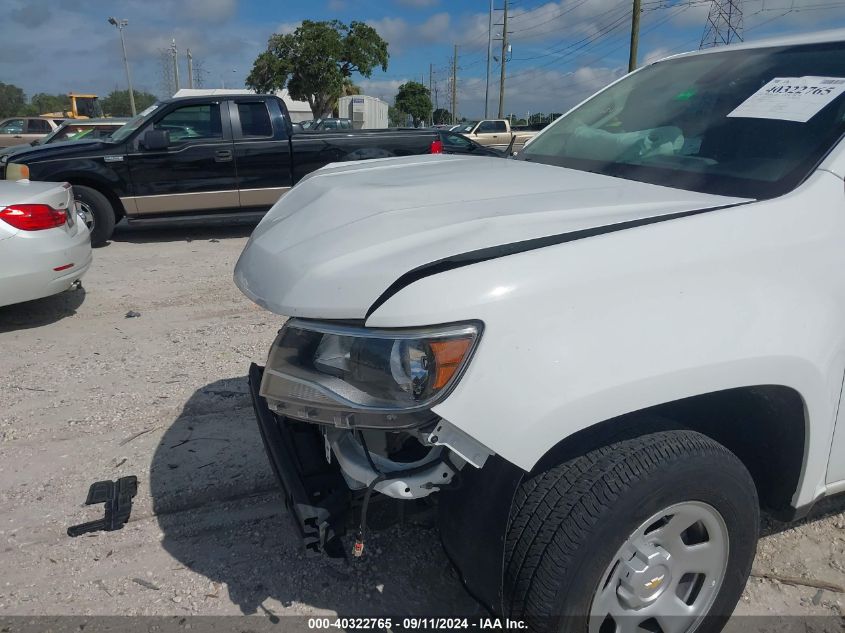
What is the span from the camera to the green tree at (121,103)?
241ft

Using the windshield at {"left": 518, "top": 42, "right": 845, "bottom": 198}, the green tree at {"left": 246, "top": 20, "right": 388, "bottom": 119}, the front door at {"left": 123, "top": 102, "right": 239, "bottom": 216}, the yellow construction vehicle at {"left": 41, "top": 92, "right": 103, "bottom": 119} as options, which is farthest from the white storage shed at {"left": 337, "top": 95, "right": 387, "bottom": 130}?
the windshield at {"left": 518, "top": 42, "right": 845, "bottom": 198}

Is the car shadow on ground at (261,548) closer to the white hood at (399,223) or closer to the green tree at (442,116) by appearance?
the white hood at (399,223)

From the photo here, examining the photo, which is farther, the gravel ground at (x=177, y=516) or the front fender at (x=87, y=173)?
the front fender at (x=87, y=173)

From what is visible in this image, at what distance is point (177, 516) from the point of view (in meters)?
2.88


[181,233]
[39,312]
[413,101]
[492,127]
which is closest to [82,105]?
[492,127]

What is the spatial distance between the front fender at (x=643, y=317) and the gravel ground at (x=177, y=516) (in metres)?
1.18

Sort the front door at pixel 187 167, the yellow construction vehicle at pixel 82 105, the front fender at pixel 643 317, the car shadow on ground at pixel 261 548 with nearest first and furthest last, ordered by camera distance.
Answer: the front fender at pixel 643 317 < the car shadow on ground at pixel 261 548 < the front door at pixel 187 167 < the yellow construction vehicle at pixel 82 105

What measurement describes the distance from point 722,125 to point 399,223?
1.40 m

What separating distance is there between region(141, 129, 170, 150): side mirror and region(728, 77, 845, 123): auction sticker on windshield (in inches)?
296

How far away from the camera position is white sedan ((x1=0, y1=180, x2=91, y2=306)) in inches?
189

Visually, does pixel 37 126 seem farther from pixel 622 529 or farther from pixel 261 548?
pixel 622 529

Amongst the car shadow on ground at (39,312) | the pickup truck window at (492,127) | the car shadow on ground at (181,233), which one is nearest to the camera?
the car shadow on ground at (39,312)

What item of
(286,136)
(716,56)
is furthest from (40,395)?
(286,136)

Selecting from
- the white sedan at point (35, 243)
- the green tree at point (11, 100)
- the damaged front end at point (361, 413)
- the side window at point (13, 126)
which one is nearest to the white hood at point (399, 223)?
the damaged front end at point (361, 413)
